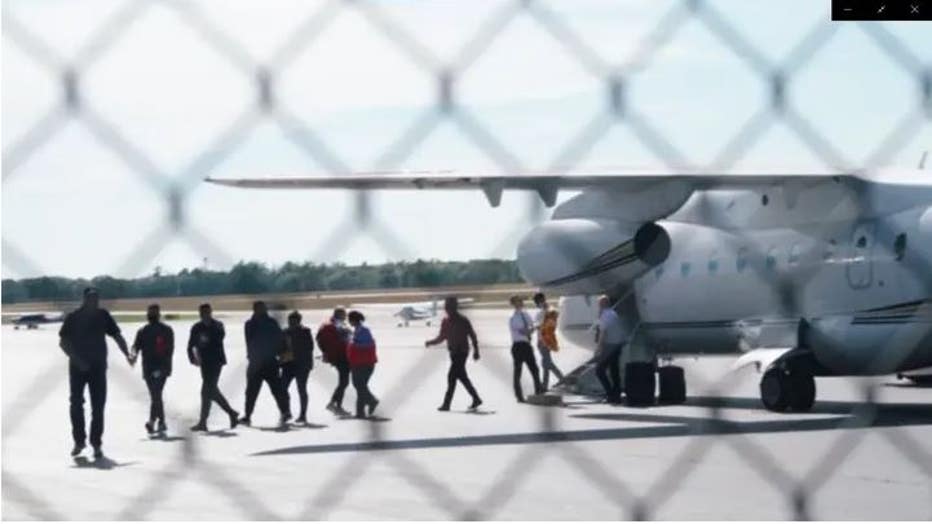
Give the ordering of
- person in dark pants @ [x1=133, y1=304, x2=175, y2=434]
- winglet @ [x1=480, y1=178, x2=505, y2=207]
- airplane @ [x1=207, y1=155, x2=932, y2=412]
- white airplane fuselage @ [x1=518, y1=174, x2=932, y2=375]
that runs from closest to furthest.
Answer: winglet @ [x1=480, y1=178, x2=505, y2=207], person in dark pants @ [x1=133, y1=304, x2=175, y2=434], airplane @ [x1=207, y1=155, x2=932, y2=412], white airplane fuselage @ [x1=518, y1=174, x2=932, y2=375]

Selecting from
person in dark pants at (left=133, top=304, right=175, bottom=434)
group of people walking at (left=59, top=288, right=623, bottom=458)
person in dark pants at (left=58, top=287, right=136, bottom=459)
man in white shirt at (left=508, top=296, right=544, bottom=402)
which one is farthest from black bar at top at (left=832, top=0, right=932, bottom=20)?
man in white shirt at (left=508, top=296, right=544, bottom=402)

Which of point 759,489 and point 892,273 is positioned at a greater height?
point 892,273

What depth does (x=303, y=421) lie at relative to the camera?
1330 cm

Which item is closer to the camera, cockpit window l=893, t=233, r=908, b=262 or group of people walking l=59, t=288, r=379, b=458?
group of people walking l=59, t=288, r=379, b=458

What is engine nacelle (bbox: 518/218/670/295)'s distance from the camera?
51.6 feet

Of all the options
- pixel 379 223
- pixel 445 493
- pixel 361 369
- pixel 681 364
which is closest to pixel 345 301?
pixel 379 223

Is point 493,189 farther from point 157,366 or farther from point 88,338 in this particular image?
point 157,366

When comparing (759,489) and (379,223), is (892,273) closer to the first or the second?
(759,489)

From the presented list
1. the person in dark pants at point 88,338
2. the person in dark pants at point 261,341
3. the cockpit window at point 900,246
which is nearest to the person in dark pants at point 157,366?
the person in dark pants at point 88,338

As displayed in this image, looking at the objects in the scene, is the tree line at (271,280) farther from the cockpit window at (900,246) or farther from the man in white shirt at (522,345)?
the cockpit window at (900,246)

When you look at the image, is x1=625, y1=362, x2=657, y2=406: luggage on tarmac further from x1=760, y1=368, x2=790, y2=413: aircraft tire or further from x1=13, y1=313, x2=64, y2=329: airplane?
x1=13, y1=313, x2=64, y2=329: airplane

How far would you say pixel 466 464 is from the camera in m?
11.1

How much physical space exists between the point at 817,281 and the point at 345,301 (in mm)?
12284

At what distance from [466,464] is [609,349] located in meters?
6.33
